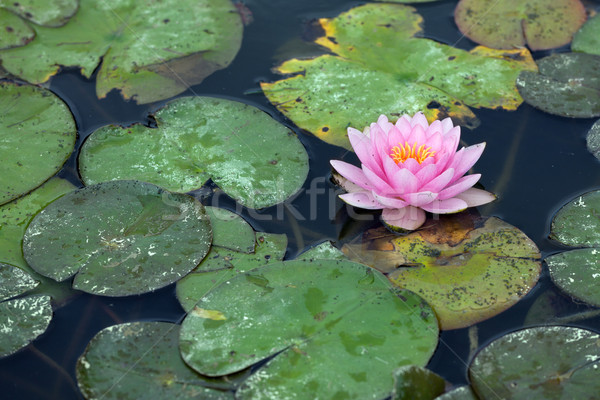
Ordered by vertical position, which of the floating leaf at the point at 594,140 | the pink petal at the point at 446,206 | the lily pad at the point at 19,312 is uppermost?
the floating leaf at the point at 594,140

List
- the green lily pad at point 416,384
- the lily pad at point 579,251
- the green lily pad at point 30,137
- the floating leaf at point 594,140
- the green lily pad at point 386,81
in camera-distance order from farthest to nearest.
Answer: the green lily pad at point 386,81 → the floating leaf at point 594,140 → the green lily pad at point 30,137 → the lily pad at point 579,251 → the green lily pad at point 416,384

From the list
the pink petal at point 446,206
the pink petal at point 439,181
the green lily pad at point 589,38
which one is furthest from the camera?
the green lily pad at point 589,38

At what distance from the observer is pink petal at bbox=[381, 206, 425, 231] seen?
286 cm

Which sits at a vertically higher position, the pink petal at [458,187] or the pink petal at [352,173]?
the pink petal at [458,187]

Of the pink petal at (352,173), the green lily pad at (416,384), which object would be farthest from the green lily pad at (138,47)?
the green lily pad at (416,384)

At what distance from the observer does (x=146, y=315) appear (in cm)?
259

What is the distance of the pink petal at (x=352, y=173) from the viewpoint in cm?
294

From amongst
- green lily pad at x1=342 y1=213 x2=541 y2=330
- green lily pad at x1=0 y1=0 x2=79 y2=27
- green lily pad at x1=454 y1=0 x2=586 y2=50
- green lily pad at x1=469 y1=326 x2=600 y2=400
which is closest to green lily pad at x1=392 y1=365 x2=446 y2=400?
green lily pad at x1=469 y1=326 x2=600 y2=400

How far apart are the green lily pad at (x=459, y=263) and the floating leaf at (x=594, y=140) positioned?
37.7 inches

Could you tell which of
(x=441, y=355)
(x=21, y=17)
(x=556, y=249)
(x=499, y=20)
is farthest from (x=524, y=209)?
(x=21, y=17)

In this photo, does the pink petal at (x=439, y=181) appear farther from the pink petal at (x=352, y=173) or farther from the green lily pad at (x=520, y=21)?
the green lily pad at (x=520, y=21)

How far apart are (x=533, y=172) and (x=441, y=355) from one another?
4.80 ft

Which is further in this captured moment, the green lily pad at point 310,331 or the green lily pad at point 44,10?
the green lily pad at point 44,10

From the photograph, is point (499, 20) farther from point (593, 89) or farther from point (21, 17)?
point (21, 17)
